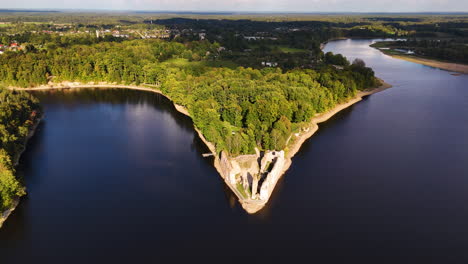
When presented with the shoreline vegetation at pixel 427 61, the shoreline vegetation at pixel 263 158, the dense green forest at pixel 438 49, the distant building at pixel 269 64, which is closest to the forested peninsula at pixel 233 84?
the shoreline vegetation at pixel 263 158

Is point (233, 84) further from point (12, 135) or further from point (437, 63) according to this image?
point (437, 63)

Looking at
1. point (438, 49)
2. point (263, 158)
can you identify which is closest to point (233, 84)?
point (263, 158)

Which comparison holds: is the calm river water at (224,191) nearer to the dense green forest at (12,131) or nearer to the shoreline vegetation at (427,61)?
the dense green forest at (12,131)

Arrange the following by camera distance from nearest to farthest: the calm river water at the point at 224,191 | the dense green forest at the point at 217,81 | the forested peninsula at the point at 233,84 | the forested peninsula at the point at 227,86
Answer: the calm river water at the point at 224,191 → the forested peninsula at the point at 233,84 → the forested peninsula at the point at 227,86 → the dense green forest at the point at 217,81

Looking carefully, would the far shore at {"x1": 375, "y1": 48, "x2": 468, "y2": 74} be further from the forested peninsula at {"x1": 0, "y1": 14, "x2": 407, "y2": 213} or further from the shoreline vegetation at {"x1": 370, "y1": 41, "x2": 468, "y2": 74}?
the forested peninsula at {"x1": 0, "y1": 14, "x2": 407, "y2": 213}

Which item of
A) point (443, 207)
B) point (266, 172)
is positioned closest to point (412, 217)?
point (443, 207)

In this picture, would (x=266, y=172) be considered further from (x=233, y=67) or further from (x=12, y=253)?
(x=233, y=67)

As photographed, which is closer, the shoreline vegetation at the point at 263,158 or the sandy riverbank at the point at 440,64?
the shoreline vegetation at the point at 263,158
